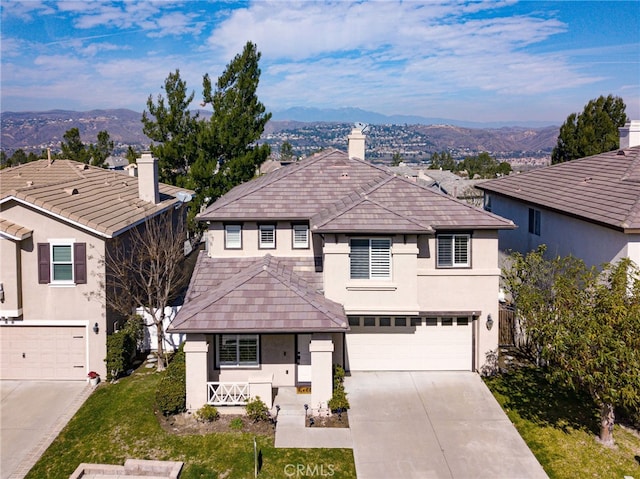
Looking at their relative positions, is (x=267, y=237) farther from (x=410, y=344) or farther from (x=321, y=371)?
(x=410, y=344)

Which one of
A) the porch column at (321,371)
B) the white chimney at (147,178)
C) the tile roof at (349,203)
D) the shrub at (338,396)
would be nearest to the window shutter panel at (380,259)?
the tile roof at (349,203)

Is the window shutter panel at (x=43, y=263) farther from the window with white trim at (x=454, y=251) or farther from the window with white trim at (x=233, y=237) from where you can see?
the window with white trim at (x=454, y=251)

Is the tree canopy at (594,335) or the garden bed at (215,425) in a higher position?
the tree canopy at (594,335)

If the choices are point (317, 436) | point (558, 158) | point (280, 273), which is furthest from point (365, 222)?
point (558, 158)

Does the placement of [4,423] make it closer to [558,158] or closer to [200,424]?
[200,424]

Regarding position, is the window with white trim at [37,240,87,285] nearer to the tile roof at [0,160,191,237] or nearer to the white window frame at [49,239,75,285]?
the white window frame at [49,239,75,285]

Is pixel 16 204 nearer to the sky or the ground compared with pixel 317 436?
nearer to the sky
